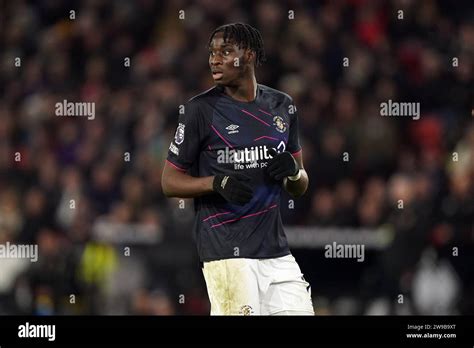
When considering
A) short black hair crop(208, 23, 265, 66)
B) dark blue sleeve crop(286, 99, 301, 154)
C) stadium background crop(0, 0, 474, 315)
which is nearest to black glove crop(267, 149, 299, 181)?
dark blue sleeve crop(286, 99, 301, 154)

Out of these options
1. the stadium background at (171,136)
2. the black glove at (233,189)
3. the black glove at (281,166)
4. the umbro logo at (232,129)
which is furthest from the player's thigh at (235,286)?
the stadium background at (171,136)

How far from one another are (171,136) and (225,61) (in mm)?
4794

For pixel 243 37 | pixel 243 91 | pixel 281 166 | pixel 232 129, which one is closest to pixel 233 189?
pixel 281 166

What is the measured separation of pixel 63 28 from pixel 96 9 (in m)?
0.44

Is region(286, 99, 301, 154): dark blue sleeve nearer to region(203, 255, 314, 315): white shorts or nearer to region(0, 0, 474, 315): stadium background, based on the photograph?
region(203, 255, 314, 315): white shorts

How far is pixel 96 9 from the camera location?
12.7 meters

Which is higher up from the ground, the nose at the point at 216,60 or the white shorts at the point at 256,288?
the nose at the point at 216,60

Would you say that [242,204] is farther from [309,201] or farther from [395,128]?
[395,128]

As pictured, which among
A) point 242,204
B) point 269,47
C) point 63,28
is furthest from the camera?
point 63,28

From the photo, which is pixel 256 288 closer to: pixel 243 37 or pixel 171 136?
pixel 243 37

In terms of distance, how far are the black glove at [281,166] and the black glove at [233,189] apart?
0.52ft

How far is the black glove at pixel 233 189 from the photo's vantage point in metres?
5.87

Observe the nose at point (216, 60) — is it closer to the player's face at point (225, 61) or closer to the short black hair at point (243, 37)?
the player's face at point (225, 61)

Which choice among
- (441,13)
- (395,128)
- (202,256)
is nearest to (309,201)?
(395,128)
